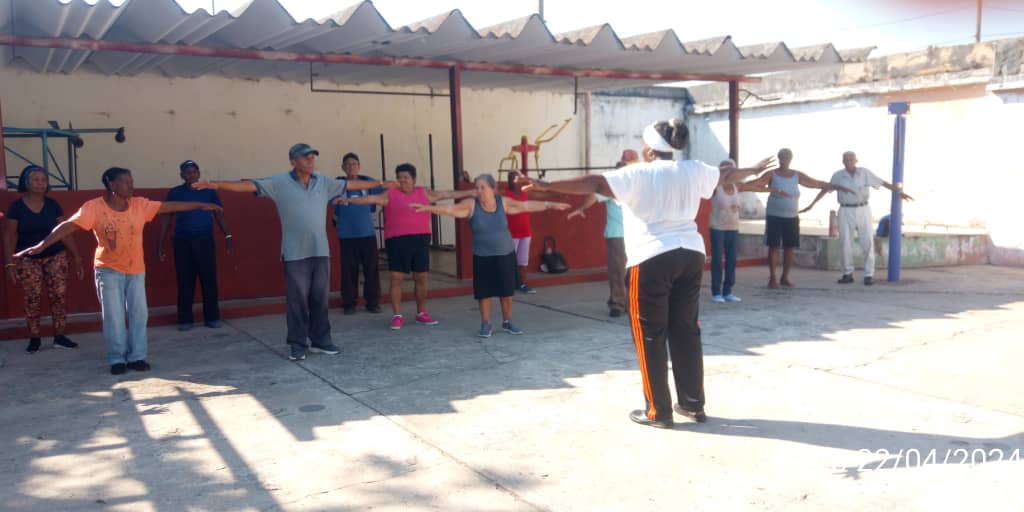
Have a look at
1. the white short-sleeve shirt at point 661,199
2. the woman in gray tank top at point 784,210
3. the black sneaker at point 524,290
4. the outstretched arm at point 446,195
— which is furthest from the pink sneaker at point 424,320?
the woman in gray tank top at point 784,210

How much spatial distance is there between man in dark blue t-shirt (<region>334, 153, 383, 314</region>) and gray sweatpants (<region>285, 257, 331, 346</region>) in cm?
181

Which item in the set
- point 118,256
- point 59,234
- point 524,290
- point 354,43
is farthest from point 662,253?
point 524,290

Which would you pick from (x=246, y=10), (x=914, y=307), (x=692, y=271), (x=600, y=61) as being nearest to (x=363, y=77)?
(x=600, y=61)

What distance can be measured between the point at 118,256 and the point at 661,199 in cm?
398

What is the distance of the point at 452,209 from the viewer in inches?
266

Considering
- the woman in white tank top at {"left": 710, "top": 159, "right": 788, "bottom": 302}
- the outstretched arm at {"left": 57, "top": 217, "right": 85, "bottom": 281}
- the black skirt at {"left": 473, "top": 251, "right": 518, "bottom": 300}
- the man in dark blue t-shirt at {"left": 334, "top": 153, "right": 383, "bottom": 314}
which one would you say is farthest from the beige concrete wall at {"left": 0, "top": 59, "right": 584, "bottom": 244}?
the black skirt at {"left": 473, "top": 251, "right": 518, "bottom": 300}

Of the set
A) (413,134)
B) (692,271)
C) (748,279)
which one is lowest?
(748,279)

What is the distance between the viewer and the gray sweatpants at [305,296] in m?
6.29

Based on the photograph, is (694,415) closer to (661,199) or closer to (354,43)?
(661,199)

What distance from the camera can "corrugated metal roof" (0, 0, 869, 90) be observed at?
7.39m

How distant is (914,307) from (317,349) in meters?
6.00

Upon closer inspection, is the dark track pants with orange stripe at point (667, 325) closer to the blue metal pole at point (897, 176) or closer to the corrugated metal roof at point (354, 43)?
the corrugated metal roof at point (354, 43)

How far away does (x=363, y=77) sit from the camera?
12.2m

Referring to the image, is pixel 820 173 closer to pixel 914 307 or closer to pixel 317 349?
pixel 914 307
